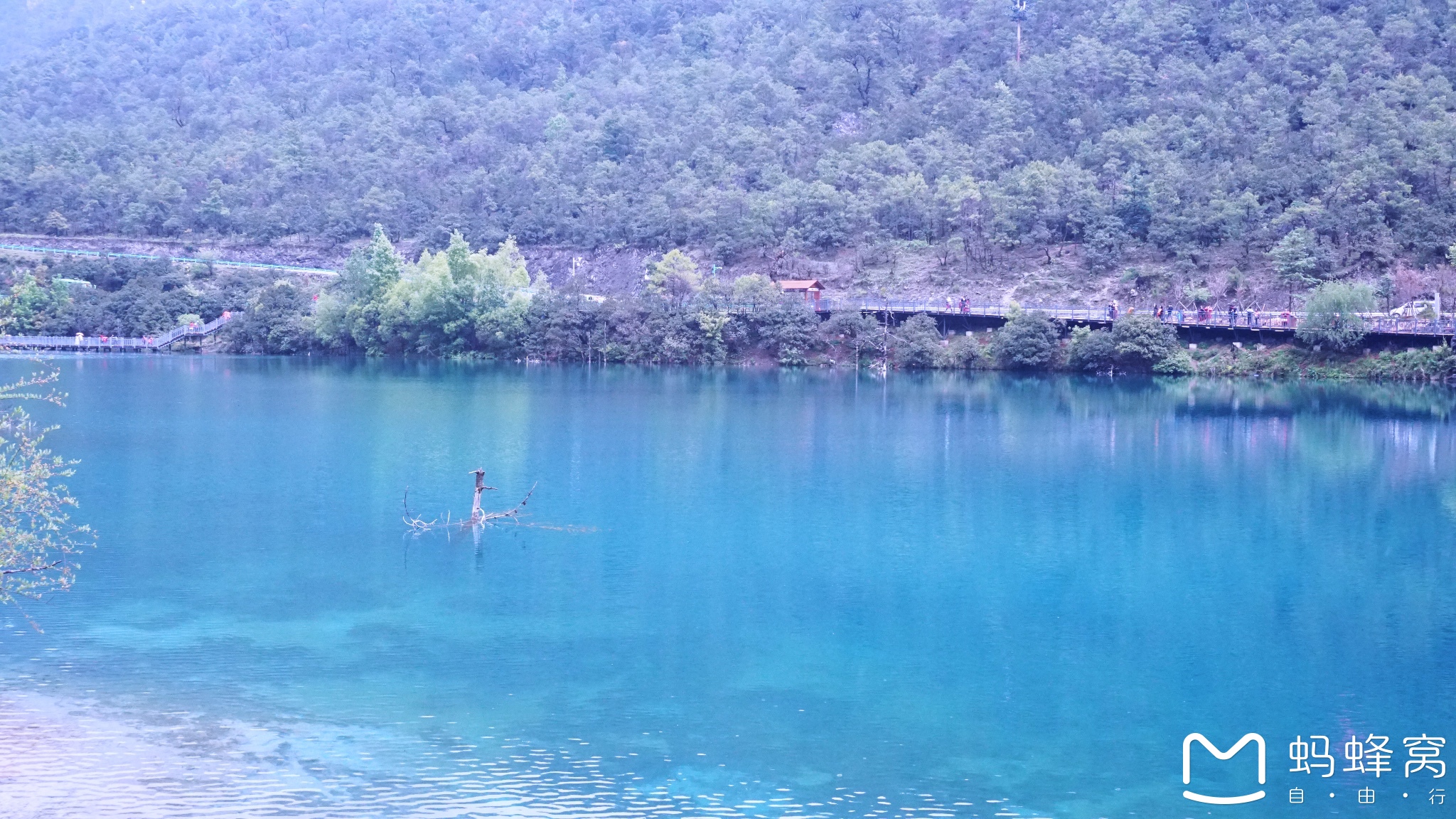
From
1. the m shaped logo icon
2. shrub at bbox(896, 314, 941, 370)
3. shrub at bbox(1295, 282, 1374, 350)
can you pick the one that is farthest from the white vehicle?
the m shaped logo icon

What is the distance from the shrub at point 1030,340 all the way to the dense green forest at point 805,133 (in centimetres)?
1268

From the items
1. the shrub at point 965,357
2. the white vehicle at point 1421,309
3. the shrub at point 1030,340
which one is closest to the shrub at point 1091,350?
the shrub at point 1030,340

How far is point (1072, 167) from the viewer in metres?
83.8

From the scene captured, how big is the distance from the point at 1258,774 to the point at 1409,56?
8897cm

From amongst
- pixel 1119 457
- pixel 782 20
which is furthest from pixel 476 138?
pixel 1119 457

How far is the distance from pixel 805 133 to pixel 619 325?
4068cm

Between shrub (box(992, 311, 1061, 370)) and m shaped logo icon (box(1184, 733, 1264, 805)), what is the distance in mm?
50092

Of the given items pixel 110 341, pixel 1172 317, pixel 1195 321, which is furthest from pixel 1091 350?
pixel 110 341

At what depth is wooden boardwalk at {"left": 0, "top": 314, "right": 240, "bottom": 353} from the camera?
77000mm

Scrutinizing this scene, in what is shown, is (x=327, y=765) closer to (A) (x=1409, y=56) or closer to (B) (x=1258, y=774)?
(B) (x=1258, y=774)

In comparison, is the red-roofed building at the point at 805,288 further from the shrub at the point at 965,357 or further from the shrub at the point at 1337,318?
the shrub at the point at 1337,318

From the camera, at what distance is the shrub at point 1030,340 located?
63594 mm

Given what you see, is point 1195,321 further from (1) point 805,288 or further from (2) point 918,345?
(1) point 805,288

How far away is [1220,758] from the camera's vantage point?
14023 millimetres
